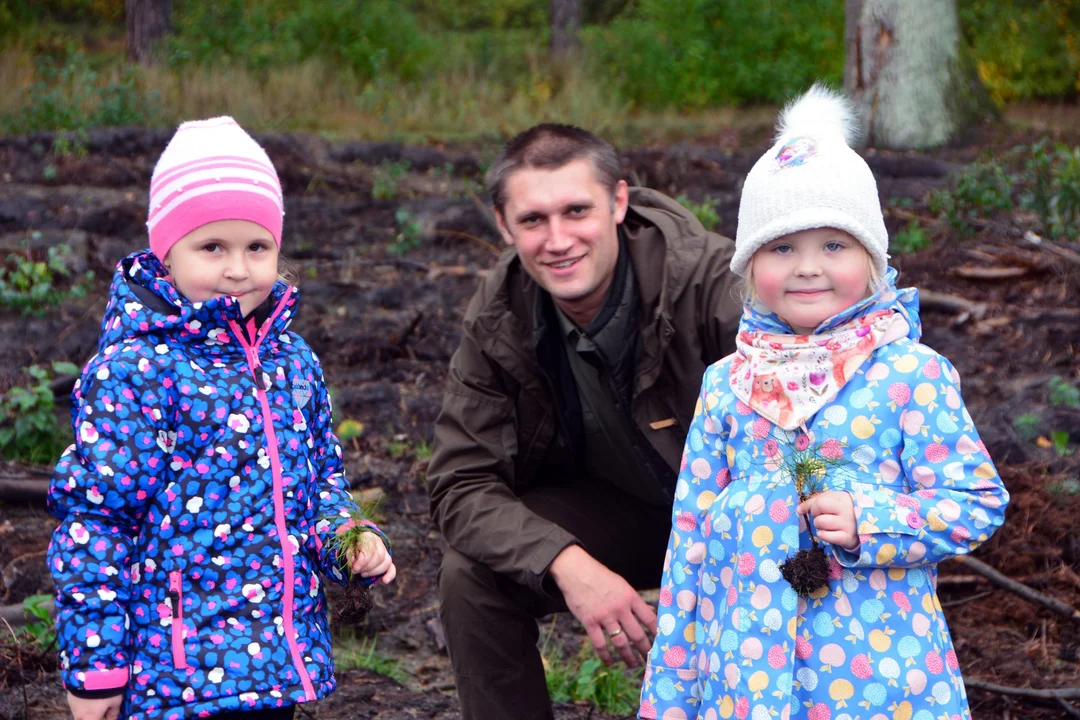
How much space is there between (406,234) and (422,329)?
6.12ft

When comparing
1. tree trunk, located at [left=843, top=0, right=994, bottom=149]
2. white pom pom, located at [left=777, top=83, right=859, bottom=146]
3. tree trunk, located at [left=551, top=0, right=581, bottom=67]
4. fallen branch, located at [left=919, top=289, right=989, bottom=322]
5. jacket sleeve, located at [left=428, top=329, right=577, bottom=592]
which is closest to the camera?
white pom pom, located at [left=777, top=83, right=859, bottom=146]

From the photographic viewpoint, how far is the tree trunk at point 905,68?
419 inches

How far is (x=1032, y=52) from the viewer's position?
15734 mm

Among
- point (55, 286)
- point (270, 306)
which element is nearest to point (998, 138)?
point (55, 286)

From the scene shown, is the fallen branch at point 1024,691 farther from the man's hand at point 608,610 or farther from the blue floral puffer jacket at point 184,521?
the blue floral puffer jacket at point 184,521

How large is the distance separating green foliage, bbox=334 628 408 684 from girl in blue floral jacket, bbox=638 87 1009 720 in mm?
1750

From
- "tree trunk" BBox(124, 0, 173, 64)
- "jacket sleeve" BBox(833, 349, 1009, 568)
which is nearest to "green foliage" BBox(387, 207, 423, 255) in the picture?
"jacket sleeve" BBox(833, 349, 1009, 568)

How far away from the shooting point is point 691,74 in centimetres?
1681

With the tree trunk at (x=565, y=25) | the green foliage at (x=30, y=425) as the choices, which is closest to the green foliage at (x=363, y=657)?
the green foliage at (x=30, y=425)

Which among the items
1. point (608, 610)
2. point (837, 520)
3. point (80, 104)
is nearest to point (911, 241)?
point (608, 610)

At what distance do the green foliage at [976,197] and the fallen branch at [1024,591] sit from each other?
388cm

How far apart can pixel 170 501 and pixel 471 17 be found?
103 ft

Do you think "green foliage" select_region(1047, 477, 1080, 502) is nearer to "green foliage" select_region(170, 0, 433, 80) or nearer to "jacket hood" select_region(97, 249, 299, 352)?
"jacket hood" select_region(97, 249, 299, 352)

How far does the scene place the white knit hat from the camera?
2.53 m
